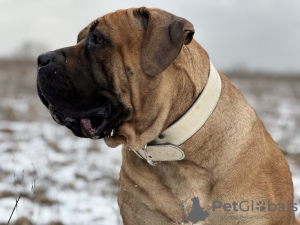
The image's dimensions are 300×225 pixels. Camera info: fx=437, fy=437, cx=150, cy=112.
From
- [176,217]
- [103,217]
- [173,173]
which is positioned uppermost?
[173,173]

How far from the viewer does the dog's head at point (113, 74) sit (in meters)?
2.42

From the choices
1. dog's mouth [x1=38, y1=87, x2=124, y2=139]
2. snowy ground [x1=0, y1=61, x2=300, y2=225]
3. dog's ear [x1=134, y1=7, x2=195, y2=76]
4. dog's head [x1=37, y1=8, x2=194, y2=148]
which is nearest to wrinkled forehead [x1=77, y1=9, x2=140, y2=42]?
dog's head [x1=37, y1=8, x2=194, y2=148]

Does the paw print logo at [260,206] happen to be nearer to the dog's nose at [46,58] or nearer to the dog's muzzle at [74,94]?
the dog's muzzle at [74,94]

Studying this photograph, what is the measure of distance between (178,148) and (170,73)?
1.41ft

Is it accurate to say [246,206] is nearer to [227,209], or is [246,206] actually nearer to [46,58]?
[227,209]

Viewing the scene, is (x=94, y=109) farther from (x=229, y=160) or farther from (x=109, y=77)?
(x=229, y=160)

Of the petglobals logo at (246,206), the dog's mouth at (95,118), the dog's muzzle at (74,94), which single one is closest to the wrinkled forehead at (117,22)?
the dog's muzzle at (74,94)

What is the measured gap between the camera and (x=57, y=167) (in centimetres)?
575

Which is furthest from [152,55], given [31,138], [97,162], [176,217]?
[31,138]

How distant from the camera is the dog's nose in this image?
97.3 inches

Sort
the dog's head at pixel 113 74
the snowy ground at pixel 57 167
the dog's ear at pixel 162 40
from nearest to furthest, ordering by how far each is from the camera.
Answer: the dog's ear at pixel 162 40 < the dog's head at pixel 113 74 < the snowy ground at pixel 57 167

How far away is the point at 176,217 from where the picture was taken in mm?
2637

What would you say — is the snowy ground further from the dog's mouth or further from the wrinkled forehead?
the wrinkled forehead

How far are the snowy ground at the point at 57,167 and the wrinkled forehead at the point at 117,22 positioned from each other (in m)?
1.03
